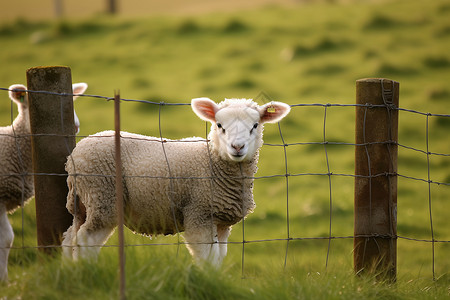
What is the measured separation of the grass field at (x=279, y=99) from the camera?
3.09 meters

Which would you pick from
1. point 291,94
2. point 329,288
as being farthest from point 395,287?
point 291,94

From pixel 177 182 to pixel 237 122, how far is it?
1.86 ft

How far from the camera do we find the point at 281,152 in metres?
10.8

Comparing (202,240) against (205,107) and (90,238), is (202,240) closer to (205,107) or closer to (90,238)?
(90,238)

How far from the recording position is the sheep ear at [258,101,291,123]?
402 centimetres

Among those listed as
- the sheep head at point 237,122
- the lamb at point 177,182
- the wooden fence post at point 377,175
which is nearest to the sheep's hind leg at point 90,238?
the lamb at point 177,182

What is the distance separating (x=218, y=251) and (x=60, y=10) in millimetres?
23457

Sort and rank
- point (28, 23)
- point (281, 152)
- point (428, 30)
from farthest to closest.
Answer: point (28, 23)
point (428, 30)
point (281, 152)

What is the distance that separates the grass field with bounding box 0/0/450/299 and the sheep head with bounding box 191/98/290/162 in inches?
29.1

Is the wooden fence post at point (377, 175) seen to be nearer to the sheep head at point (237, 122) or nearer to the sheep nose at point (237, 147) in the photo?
the sheep head at point (237, 122)

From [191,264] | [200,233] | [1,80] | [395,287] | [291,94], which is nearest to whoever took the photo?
[191,264]

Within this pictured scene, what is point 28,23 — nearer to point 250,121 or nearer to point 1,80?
point 1,80

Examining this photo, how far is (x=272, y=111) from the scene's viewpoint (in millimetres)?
4023

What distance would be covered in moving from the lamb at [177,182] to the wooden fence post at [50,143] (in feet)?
0.25
